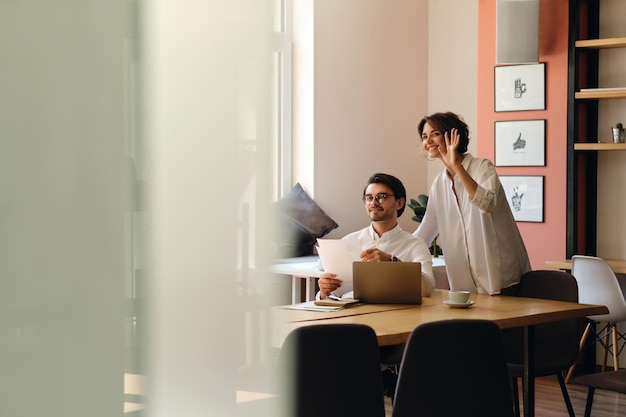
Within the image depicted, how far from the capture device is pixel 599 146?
18.5 ft

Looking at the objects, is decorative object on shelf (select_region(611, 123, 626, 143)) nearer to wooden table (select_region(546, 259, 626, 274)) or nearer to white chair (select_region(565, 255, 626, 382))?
wooden table (select_region(546, 259, 626, 274))

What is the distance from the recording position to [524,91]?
6.18 metres

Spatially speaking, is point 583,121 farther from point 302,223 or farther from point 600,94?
point 302,223

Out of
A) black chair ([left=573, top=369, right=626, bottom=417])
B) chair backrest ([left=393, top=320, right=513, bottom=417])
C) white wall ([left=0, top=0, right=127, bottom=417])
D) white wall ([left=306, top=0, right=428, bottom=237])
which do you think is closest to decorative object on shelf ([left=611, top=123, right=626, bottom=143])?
white wall ([left=306, top=0, right=428, bottom=237])

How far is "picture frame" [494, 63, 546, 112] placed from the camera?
6078mm

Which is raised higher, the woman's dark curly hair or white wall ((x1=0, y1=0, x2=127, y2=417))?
the woman's dark curly hair

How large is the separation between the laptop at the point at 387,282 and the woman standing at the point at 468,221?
0.55m

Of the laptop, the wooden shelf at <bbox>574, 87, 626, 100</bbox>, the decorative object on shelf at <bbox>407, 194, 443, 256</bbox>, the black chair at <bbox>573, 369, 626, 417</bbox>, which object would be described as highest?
the wooden shelf at <bbox>574, 87, 626, 100</bbox>

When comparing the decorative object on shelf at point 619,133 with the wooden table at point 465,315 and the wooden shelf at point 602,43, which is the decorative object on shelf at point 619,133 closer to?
the wooden shelf at point 602,43

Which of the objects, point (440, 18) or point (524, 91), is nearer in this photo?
point (524, 91)

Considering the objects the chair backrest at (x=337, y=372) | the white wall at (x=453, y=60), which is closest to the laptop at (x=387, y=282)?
the chair backrest at (x=337, y=372)

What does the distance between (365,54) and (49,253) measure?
254 inches

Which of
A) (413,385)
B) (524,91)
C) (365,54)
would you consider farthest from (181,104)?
(365,54)

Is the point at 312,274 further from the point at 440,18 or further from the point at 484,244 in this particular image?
the point at 440,18
